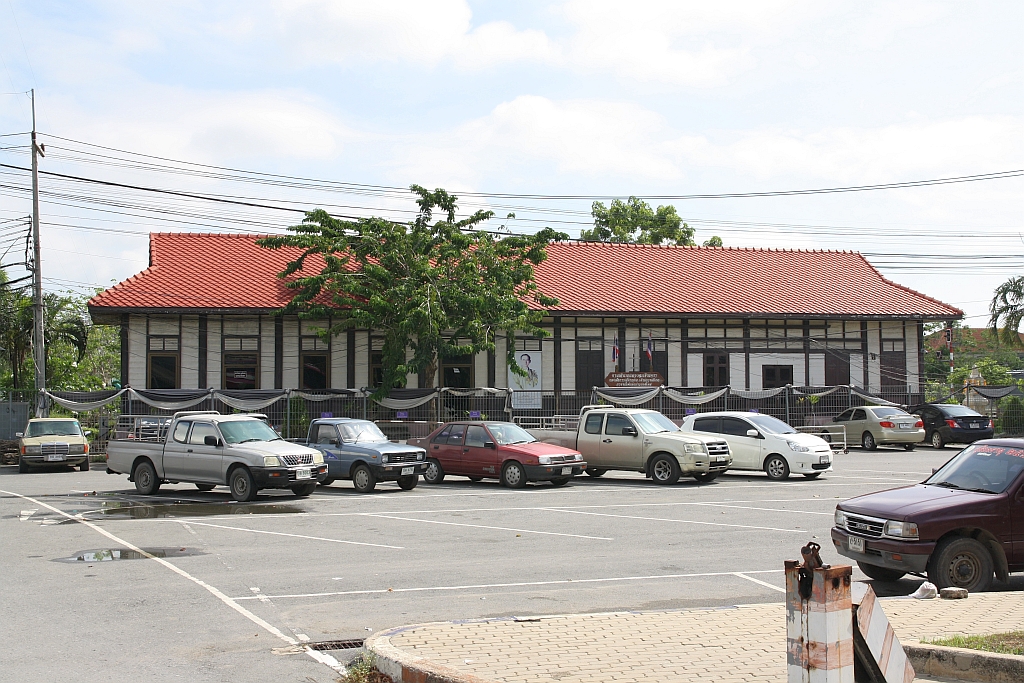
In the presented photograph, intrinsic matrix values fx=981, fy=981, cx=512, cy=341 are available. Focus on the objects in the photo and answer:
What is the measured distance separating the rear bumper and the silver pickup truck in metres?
11.6

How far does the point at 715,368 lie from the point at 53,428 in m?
23.1

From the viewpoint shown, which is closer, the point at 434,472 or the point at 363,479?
the point at 363,479

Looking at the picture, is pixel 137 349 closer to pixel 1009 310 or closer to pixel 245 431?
pixel 245 431

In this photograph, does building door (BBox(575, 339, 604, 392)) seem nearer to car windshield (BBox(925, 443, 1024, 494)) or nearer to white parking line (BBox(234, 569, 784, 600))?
car windshield (BBox(925, 443, 1024, 494))

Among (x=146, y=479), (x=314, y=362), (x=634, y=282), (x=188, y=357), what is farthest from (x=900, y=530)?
(x=634, y=282)

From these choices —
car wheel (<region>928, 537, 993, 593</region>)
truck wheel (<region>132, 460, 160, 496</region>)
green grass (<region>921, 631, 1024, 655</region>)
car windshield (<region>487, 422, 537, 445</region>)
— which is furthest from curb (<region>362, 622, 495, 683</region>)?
car windshield (<region>487, 422, 537, 445</region>)

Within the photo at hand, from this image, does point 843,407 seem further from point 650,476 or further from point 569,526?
point 569,526

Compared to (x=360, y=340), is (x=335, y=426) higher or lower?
lower

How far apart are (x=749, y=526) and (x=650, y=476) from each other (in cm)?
726

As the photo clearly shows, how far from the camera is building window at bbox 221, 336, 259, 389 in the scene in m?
33.7

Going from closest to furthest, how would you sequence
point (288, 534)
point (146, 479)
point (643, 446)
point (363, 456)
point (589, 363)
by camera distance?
point (288, 534) < point (146, 479) < point (363, 456) < point (643, 446) < point (589, 363)

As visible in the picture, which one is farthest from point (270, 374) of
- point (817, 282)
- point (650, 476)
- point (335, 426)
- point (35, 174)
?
point (817, 282)

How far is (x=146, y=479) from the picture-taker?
66.5ft

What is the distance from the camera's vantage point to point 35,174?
33.9m
